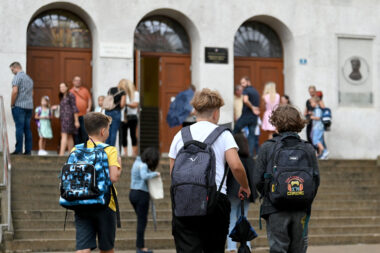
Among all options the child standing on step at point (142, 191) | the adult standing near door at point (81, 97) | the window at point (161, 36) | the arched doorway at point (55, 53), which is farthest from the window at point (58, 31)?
the child standing on step at point (142, 191)

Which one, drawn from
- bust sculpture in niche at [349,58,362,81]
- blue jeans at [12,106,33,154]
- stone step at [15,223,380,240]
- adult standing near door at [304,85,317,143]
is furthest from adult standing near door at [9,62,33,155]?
bust sculpture in niche at [349,58,362,81]

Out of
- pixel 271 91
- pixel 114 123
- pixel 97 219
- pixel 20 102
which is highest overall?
pixel 271 91

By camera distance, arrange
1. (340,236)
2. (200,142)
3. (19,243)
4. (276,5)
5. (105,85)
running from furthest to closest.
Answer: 1. (276,5)
2. (105,85)
3. (340,236)
4. (19,243)
5. (200,142)

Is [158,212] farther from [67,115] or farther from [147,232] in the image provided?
[67,115]

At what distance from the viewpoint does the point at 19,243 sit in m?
9.76

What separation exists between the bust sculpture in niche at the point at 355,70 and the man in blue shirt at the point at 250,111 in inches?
181

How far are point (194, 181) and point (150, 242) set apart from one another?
538 cm

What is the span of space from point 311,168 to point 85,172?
1905 millimetres

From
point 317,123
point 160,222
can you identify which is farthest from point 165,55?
point 160,222

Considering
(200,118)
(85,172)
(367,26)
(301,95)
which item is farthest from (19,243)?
(367,26)

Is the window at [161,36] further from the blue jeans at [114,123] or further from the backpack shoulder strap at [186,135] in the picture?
the backpack shoulder strap at [186,135]

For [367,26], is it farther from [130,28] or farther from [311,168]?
[311,168]

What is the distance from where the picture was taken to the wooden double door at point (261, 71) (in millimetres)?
18406

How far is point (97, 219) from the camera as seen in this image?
19.1 ft
